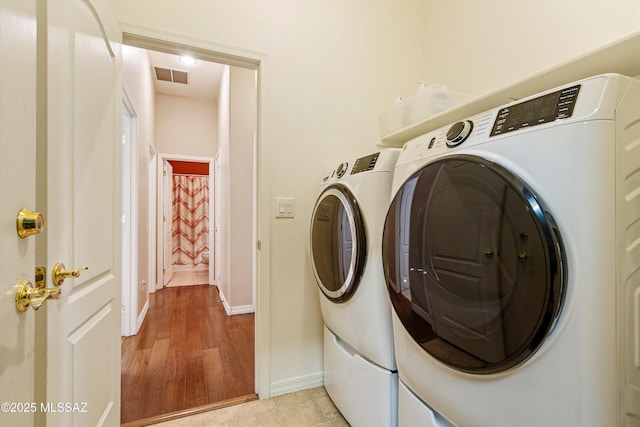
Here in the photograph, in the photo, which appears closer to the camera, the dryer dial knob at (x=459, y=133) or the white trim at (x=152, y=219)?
the dryer dial knob at (x=459, y=133)

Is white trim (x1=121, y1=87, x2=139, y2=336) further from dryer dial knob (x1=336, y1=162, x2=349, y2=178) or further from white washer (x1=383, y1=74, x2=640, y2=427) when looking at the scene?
white washer (x1=383, y1=74, x2=640, y2=427)

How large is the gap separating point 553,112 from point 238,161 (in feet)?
9.80

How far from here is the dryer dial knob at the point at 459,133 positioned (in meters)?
0.83

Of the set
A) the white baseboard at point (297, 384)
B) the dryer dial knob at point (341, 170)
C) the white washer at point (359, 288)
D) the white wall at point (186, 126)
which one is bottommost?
the white baseboard at point (297, 384)

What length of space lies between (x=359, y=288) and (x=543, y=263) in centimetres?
76

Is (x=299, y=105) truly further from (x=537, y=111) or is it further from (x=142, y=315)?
(x=142, y=315)

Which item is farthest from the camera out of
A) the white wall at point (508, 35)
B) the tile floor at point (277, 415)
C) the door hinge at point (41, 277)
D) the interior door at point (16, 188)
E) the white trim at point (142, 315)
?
the white trim at point (142, 315)

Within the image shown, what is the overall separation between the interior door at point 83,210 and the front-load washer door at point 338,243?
95cm

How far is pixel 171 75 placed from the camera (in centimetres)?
381

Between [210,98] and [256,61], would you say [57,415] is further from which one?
[210,98]

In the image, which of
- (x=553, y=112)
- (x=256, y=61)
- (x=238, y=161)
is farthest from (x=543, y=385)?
(x=238, y=161)

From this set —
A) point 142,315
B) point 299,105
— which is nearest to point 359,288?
point 299,105

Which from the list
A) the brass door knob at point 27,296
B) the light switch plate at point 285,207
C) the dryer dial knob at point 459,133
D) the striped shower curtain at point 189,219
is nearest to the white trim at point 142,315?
the light switch plate at point 285,207

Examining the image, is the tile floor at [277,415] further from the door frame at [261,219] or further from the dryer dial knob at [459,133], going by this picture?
the dryer dial knob at [459,133]
